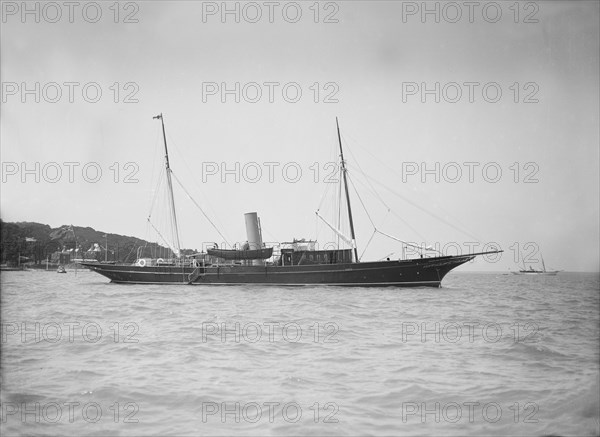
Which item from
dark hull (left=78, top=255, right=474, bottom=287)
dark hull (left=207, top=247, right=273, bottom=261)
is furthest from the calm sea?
dark hull (left=207, top=247, right=273, bottom=261)

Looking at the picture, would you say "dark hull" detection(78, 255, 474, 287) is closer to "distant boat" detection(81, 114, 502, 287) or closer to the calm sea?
"distant boat" detection(81, 114, 502, 287)

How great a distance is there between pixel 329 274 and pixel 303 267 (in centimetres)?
226

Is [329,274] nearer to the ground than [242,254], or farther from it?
nearer to the ground

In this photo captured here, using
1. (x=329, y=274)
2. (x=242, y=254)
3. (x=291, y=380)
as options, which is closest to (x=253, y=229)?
(x=242, y=254)

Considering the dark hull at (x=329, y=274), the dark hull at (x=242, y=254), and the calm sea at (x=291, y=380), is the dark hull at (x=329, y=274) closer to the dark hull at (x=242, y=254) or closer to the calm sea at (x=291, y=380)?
the dark hull at (x=242, y=254)

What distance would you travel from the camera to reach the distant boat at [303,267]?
134 feet

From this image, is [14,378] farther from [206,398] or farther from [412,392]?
[412,392]

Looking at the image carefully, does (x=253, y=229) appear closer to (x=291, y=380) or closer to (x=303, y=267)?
(x=303, y=267)

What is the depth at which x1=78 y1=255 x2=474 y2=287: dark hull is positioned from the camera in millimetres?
40656

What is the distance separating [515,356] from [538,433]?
17.0 feet

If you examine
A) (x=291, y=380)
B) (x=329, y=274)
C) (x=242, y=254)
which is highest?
(x=242, y=254)

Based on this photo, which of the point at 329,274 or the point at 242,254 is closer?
A: the point at 329,274

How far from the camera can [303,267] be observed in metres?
40.9

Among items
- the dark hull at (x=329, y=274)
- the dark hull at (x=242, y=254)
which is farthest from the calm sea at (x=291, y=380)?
the dark hull at (x=242, y=254)
